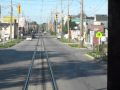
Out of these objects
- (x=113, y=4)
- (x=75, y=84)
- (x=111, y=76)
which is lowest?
(x=75, y=84)

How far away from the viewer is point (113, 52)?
566cm

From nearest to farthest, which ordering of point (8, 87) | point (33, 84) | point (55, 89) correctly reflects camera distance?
point (55, 89)
point (8, 87)
point (33, 84)

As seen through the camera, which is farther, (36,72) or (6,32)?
(6,32)

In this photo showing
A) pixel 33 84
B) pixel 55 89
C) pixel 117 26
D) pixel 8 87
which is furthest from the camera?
pixel 33 84

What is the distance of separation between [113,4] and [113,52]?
0.65 m

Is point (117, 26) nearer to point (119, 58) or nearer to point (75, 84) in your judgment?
point (119, 58)

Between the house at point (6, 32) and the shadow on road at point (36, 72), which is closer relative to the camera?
the shadow on road at point (36, 72)

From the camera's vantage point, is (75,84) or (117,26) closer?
(117,26)

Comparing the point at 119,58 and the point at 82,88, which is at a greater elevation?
the point at 119,58

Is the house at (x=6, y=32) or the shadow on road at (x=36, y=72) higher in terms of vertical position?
the house at (x=6, y=32)

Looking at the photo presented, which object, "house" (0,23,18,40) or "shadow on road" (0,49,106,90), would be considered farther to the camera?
"house" (0,23,18,40)

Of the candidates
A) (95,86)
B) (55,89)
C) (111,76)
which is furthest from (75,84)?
(111,76)

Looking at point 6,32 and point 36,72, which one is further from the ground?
point 6,32

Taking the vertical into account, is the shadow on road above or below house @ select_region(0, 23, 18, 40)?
below
